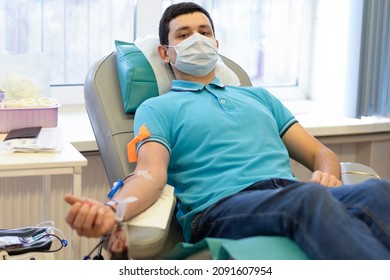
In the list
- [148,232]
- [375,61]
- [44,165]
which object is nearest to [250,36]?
[375,61]

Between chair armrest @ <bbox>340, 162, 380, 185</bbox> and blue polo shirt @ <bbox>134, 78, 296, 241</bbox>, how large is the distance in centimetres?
17

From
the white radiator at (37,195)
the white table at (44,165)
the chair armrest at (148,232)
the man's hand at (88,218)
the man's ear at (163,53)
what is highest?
the man's ear at (163,53)

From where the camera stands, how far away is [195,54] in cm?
243

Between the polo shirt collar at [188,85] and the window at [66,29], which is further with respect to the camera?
the window at [66,29]

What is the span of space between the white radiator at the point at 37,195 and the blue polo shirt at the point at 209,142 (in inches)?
25.1

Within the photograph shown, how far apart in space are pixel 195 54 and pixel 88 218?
0.85 metres

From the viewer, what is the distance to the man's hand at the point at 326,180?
2.21 m

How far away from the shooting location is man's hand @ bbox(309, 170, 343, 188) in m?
2.21

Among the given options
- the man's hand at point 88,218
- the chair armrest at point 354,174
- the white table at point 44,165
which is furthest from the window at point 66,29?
the man's hand at point 88,218

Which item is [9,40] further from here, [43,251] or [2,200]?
[43,251]

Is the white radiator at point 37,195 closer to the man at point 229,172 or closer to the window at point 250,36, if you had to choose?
the window at point 250,36

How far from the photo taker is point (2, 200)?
2.80 metres

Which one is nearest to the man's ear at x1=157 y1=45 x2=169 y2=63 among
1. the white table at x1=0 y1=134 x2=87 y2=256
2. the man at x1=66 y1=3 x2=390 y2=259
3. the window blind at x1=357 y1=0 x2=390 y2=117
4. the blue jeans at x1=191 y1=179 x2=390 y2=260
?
the man at x1=66 y1=3 x2=390 y2=259

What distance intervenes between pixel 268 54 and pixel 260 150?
1382 millimetres
